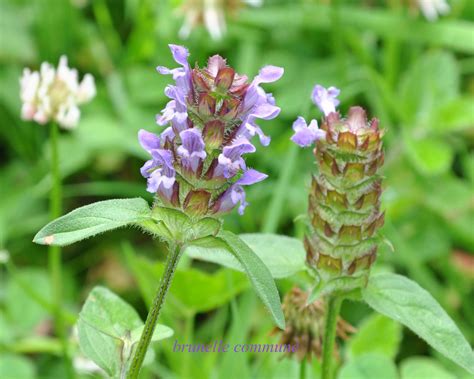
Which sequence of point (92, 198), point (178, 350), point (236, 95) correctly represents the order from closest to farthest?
point (236, 95) → point (178, 350) → point (92, 198)

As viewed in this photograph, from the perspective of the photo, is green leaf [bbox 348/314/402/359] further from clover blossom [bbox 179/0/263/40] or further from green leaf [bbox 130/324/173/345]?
clover blossom [bbox 179/0/263/40]

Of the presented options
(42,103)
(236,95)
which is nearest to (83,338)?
(236,95)

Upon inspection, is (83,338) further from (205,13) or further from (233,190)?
(205,13)

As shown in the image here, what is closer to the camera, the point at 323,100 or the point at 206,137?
the point at 206,137

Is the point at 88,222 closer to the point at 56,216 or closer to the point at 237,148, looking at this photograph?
the point at 237,148

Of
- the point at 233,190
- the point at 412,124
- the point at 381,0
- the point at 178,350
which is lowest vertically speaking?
the point at 178,350

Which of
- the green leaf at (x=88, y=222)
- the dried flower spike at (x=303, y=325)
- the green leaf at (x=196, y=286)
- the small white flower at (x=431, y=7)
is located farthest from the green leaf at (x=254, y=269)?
the small white flower at (x=431, y=7)

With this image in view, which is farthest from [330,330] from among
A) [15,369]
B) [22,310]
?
[22,310]
